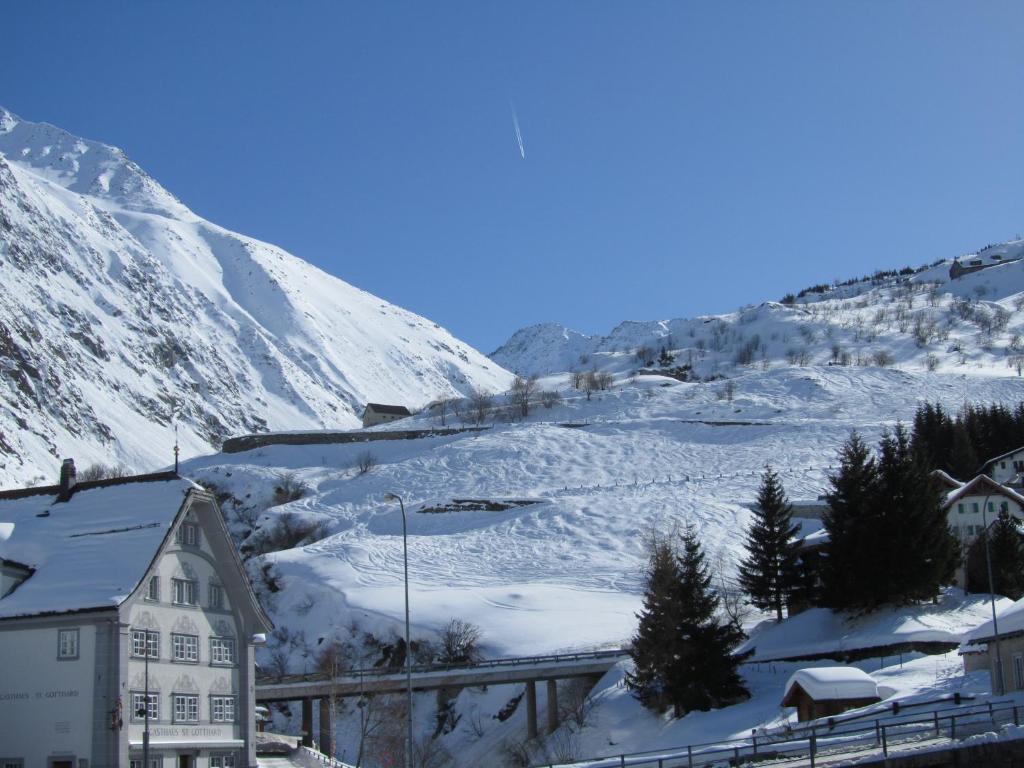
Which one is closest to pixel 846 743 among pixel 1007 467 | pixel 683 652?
pixel 683 652

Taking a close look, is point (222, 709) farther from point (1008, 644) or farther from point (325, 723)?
point (1008, 644)

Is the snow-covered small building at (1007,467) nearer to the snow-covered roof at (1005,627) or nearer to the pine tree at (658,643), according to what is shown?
the pine tree at (658,643)

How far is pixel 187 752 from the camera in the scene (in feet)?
135

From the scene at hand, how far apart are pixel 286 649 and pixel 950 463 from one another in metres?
59.6

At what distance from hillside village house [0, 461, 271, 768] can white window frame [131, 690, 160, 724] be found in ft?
0.18

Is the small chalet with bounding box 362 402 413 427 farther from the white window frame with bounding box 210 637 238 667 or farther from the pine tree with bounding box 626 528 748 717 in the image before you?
the white window frame with bounding box 210 637 238 667

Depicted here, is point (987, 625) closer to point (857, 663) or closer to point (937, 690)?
point (937, 690)

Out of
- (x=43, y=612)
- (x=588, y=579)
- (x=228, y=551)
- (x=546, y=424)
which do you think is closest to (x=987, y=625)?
(x=228, y=551)

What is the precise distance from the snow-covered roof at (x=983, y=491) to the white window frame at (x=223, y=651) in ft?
150

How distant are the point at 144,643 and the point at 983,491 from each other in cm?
5423

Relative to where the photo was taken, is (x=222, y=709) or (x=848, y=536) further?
(x=848, y=536)

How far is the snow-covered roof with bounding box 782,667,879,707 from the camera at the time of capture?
148 ft

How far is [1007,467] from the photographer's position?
107125mm

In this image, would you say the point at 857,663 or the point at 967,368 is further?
the point at 967,368
